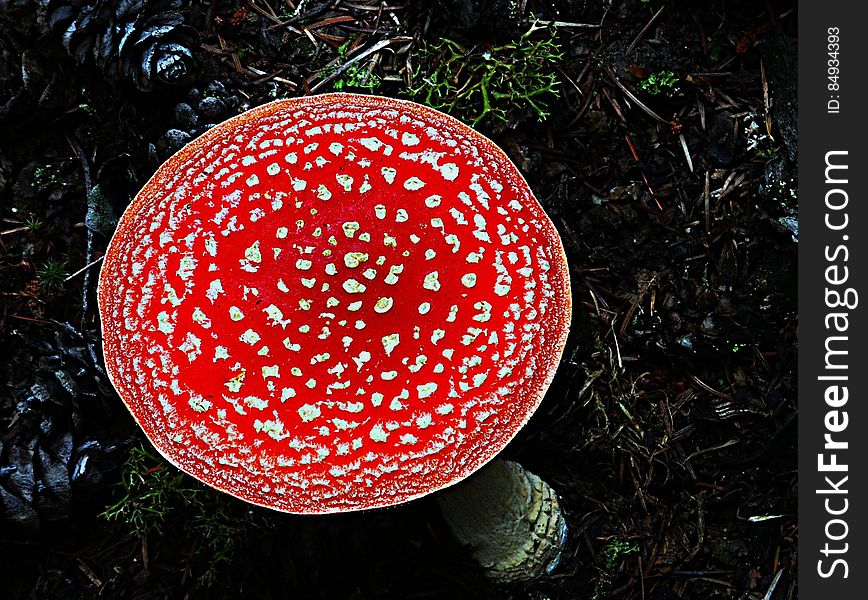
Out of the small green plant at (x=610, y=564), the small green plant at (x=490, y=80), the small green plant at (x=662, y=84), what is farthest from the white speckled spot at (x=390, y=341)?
the small green plant at (x=662, y=84)

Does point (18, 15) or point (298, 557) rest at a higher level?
point (18, 15)

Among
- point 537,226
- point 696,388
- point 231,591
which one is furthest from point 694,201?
point 231,591

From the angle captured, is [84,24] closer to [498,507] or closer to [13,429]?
[13,429]

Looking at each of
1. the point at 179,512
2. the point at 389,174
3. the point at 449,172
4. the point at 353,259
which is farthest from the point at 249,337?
the point at 179,512

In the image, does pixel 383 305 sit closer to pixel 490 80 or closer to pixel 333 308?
pixel 333 308

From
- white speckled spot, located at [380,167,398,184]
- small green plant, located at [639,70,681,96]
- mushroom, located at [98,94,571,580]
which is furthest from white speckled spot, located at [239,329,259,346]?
small green plant, located at [639,70,681,96]

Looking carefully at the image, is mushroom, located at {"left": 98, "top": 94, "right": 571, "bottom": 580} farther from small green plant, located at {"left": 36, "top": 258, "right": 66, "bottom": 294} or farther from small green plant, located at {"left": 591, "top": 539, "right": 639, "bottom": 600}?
small green plant, located at {"left": 591, "top": 539, "right": 639, "bottom": 600}
